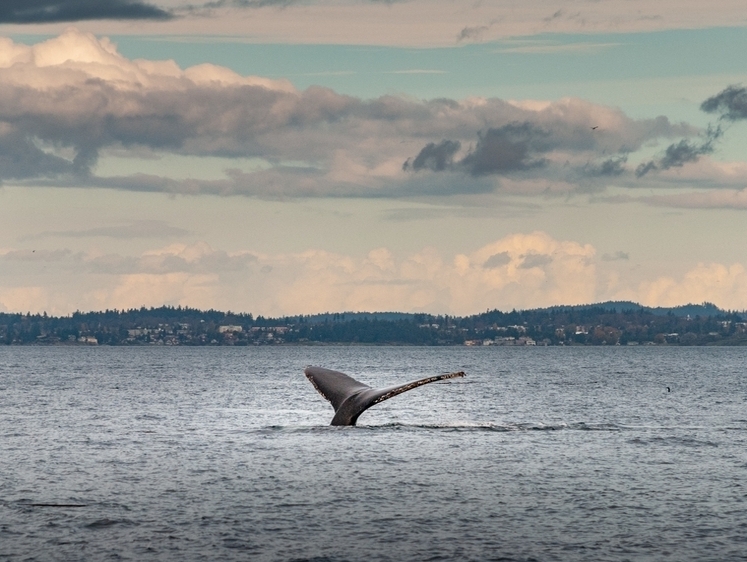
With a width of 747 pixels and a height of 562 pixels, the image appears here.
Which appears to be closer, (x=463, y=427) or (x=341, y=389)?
(x=341, y=389)

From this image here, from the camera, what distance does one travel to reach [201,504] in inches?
1442

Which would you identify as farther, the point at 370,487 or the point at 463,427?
the point at 463,427

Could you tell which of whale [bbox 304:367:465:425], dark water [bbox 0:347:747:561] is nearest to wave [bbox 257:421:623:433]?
dark water [bbox 0:347:747:561]

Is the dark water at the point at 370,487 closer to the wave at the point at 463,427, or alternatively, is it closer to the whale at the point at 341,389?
the wave at the point at 463,427

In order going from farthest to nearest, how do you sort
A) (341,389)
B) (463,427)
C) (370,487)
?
(463,427) < (341,389) < (370,487)

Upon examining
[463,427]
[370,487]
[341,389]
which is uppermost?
[341,389]

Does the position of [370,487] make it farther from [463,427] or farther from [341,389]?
[463,427]

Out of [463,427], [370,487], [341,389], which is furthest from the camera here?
[463,427]

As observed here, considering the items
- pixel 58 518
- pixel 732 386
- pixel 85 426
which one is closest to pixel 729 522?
pixel 58 518

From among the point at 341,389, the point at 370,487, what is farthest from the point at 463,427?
the point at 370,487

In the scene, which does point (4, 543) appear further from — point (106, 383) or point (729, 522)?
point (106, 383)

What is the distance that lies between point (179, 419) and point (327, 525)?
147 ft

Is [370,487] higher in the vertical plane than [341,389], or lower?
lower

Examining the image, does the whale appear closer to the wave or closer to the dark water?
the dark water
